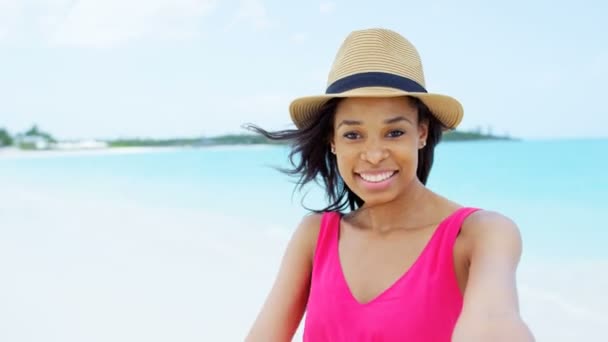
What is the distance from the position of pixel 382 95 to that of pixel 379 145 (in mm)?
109

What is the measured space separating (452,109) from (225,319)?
4689 millimetres

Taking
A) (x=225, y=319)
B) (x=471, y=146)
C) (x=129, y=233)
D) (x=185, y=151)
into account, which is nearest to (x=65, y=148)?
(x=185, y=151)

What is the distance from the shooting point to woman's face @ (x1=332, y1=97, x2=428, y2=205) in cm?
183

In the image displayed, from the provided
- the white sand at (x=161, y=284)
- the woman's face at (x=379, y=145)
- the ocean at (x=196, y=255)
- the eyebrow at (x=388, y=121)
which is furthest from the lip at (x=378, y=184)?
the white sand at (x=161, y=284)

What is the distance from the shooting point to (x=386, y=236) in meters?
1.98

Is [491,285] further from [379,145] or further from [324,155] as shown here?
[324,155]

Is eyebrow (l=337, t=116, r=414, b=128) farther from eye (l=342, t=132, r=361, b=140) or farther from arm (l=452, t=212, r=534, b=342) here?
arm (l=452, t=212, r=534, b=342)

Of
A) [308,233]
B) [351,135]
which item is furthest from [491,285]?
[308,233]

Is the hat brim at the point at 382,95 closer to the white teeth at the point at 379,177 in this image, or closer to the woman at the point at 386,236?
the woman at the point at 386,236

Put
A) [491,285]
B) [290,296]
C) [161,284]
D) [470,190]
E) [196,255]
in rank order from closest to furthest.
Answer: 1. [491,285]
2. [290,296]
3. [161,284]
4. [196,255]
5. [470,190]

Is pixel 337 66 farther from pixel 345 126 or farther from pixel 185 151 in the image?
pixel 185 151

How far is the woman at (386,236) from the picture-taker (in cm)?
171

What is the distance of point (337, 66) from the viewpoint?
1.96m

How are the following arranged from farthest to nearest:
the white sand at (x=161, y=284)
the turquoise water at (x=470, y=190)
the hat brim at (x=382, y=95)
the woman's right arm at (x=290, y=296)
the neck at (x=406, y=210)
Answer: the turquoise water at (x=470, y=190), the white sand at (x=161, y=284), the woman's right arm at (x=290, y=296), the neck at (x=406, y=210), the hat brim at (x=382, y=95)
